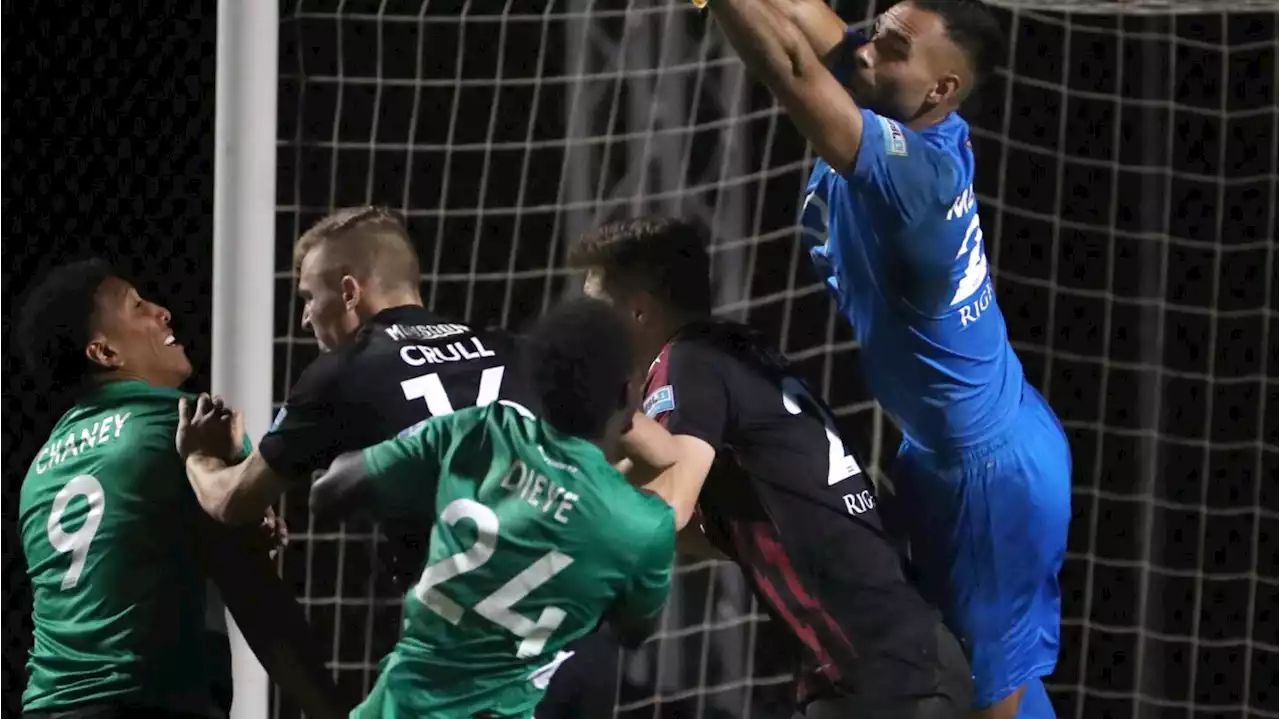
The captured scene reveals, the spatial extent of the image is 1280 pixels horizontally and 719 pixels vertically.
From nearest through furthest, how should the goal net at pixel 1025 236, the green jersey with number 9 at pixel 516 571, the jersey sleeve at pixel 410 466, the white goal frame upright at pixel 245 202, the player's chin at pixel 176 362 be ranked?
the green jersey with number 9 at pixel 516 571 < the jersey sleeve at pixel 410 466 < the player's chin at pixel 176 362 < the white goal frame upright at pixel 245 202 < the goal net at pixel 1025 236

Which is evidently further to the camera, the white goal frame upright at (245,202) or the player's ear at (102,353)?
the white goal frame upright at (245,202)

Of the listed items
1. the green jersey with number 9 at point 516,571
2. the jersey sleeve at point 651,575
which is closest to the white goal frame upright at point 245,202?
the green jersey with number 9 at point 516,571

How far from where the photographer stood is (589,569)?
198cm

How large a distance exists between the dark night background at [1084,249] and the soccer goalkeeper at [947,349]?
2.20 feet

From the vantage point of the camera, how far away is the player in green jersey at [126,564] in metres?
2.41

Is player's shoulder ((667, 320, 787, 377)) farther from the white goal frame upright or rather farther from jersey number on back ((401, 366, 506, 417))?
the white goal frame upright

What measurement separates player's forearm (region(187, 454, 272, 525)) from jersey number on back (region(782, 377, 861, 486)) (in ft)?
2.47

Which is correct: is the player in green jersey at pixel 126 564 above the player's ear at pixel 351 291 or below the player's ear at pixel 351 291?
below

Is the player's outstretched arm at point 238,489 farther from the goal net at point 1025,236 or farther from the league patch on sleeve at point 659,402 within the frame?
the goal net at point 1025,236

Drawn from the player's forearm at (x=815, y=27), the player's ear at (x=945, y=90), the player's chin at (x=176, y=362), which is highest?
the player's forearm at (x=815, y=27)

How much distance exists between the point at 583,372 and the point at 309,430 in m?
0.55

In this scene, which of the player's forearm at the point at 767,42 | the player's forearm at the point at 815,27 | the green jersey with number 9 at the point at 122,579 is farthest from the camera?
the player's forearm at the point at 815,27

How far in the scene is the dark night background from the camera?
322 cm

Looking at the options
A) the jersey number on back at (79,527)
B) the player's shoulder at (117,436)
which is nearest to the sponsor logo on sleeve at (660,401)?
the player's shoulder at (117,436)
